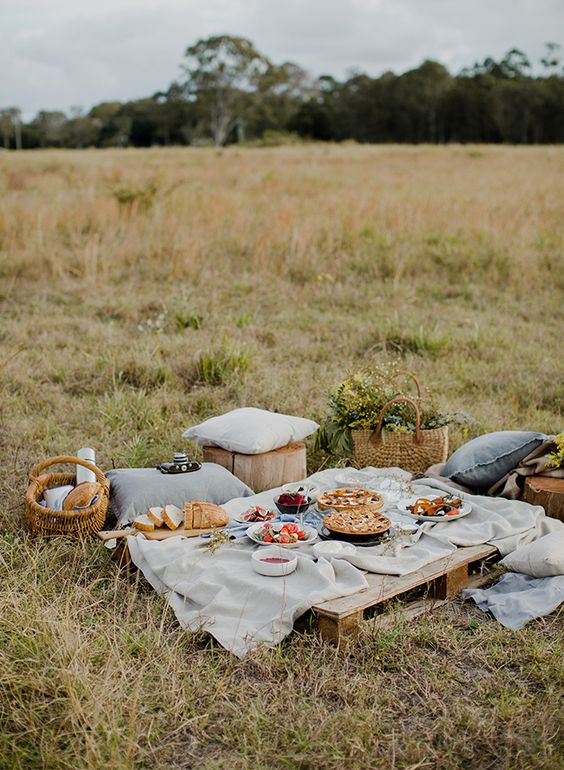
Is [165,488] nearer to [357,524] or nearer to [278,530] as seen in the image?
[278,530]

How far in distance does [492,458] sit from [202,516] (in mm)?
1926

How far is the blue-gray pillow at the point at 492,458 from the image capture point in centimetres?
511

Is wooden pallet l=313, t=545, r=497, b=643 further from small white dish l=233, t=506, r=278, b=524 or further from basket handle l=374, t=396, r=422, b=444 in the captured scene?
basket handle l=374, t=396, r=422, b=444

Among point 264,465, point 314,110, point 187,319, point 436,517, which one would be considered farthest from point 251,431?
point 314,110

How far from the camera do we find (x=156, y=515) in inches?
173

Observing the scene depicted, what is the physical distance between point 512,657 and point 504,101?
49440 mm

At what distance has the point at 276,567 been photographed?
12.6 feet

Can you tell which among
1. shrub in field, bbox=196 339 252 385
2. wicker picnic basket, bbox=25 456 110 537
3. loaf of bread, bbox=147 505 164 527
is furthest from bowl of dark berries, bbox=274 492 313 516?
shrub in field, bbox=196 339 252 385

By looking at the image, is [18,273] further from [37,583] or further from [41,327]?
[37,583]

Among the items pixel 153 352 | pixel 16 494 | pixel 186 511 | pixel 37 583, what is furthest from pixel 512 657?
pixel 153 352

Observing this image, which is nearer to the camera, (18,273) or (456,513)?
(456,513)

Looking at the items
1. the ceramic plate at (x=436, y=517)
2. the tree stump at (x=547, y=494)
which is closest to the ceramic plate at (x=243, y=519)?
the ceramic plate at (x=436, y=517)

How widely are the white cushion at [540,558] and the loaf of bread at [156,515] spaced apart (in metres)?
1.81

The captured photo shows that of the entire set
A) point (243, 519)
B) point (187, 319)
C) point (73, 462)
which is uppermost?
point (187, 319)
